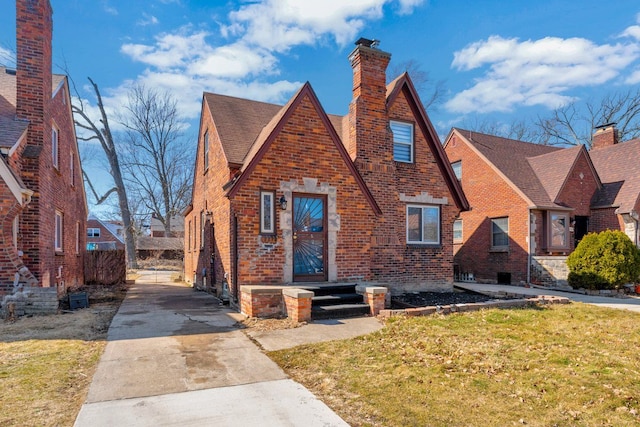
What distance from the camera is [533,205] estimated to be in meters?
15.6

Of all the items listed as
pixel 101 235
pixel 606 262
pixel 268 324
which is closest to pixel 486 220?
pixel 606 262

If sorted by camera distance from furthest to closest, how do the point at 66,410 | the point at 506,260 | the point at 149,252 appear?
the point at 149,252 < the point at 506,260 < the point at 66,410

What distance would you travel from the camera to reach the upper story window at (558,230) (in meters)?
16.2

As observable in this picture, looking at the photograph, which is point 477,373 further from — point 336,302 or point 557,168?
point 557,168

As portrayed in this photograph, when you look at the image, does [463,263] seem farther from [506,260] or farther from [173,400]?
[173,400]

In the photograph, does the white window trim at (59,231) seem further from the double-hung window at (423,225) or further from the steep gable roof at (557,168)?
the steep gable roof at (557,168)

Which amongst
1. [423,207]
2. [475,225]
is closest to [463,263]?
[475,225]

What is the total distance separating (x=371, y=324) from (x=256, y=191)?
12.9 ft

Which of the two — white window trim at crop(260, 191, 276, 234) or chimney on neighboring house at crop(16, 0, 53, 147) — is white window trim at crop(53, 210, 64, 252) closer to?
chimney on neighboring house at crop(16, 0, 53, 147)

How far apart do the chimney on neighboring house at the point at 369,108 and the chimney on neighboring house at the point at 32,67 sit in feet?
26.4

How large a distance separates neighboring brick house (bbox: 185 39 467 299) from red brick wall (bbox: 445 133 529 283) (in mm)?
5213

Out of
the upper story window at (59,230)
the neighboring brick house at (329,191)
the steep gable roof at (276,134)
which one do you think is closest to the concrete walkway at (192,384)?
the neighboring brick house at (329,191)

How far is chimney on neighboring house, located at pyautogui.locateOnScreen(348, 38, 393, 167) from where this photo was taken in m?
11.2

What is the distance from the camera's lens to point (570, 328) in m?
7.45
